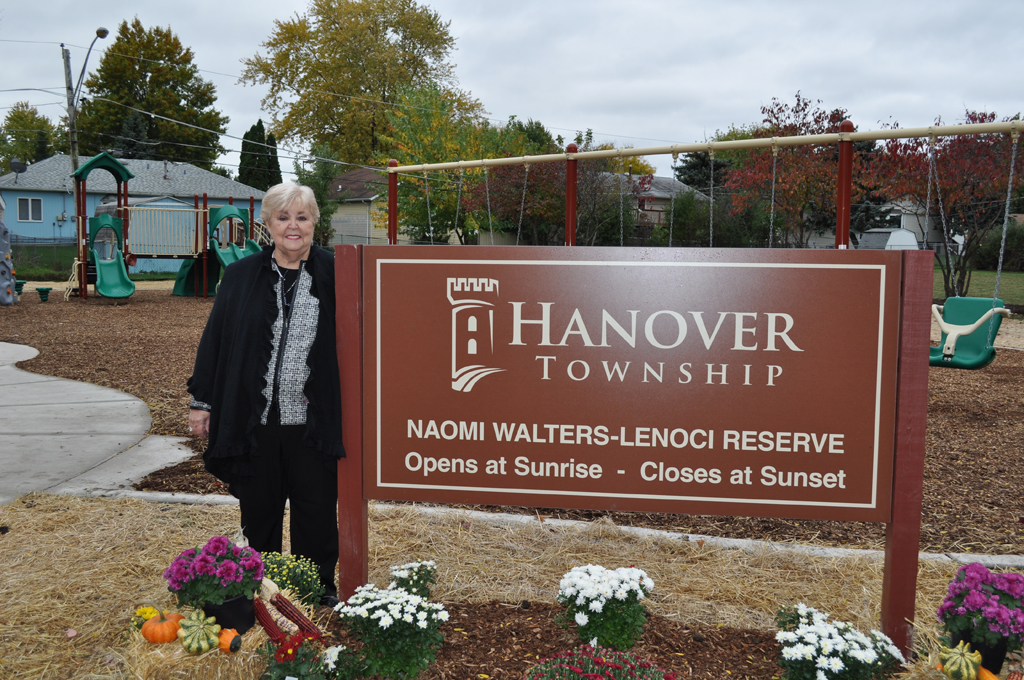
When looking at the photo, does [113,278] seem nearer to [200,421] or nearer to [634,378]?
[200,421]

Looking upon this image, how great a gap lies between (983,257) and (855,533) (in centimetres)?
3262

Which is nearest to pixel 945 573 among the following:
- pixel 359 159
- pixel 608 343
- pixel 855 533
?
pixel 855 533

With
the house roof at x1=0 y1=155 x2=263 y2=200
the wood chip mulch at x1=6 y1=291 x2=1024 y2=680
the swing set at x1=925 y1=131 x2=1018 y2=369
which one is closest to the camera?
the wood chip mulch at x1=6 y1=291 x2=1024 y2=680

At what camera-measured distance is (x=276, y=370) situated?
8.59 feet

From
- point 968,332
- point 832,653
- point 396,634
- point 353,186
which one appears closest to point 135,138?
point 353,186

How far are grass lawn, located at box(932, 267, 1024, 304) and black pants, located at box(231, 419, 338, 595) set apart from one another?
19.8 metres

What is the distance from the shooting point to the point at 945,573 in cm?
321

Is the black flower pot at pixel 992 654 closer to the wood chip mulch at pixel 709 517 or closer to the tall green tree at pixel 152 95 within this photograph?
the wood chip mulch at pixel 709 517

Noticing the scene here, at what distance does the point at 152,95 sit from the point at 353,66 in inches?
431

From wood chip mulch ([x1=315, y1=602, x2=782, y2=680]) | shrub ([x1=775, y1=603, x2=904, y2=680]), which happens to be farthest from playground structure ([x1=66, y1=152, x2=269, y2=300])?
shrub ([x1=775, y1=603, x2=904, y2=680])

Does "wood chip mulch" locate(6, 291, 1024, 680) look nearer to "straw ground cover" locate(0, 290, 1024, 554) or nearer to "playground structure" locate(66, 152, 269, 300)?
"straw ground cover" locate(0, 290, 1024, 554)

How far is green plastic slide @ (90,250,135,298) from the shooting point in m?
16.5

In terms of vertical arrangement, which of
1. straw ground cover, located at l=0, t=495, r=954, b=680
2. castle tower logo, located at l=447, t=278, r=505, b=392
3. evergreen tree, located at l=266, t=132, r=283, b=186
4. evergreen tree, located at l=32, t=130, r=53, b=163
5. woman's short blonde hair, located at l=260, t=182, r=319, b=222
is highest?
evergreen tree, located at l=32, t=130, r=53, b=163

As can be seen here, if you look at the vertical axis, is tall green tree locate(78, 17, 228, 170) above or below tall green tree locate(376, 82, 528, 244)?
above
